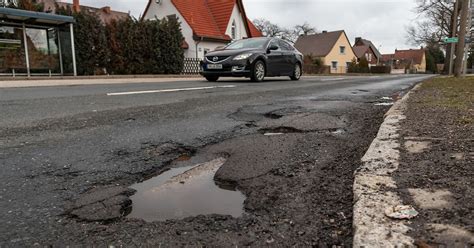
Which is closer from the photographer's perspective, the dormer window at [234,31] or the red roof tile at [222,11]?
the red roof tile at [222,11]

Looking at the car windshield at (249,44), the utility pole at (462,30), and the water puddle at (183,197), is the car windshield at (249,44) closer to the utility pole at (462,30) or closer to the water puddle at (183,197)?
the utility pole at (462,30)

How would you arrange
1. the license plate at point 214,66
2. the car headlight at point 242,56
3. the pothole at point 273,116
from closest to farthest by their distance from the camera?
1. the pothole at point 273,116
2. the car headlight at point 242,56
3. the license plate at point 214,66

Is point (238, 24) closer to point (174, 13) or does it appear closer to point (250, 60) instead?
point (174, 13)

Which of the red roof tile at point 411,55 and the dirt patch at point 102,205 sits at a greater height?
the red roof tile at point 411,55

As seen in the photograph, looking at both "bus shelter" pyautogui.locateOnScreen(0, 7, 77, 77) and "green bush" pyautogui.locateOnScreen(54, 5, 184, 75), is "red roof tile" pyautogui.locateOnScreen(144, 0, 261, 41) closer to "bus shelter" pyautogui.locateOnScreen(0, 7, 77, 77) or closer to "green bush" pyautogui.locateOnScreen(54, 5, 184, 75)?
"green bush" pyautogui.locateOnScreen(54, 5, 184, 75)

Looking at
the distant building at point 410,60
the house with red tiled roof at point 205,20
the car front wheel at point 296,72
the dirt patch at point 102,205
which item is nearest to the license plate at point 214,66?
the car front wheel at point 296,72

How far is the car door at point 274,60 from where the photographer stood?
11.8 metres

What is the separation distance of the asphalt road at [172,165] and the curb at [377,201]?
84mm

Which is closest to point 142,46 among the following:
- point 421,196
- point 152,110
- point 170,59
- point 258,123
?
point 170,59

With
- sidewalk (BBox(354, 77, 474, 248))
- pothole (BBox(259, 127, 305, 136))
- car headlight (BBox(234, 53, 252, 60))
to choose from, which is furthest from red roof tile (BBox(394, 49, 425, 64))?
sidewalk (BBox(354, 77, 474, 248))

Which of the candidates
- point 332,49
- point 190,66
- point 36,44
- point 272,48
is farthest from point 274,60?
point 332,49

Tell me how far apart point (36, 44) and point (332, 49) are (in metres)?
48.6

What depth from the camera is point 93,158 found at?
2.59 metres

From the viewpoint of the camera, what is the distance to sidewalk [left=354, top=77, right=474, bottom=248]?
50.3 inches
